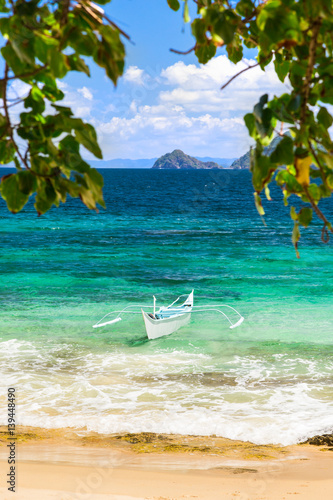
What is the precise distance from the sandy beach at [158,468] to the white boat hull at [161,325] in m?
4.75

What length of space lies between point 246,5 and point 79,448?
6.44m

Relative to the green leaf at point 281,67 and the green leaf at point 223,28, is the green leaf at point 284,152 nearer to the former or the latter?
the green leaf at point 223,28

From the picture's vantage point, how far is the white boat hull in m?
12.2

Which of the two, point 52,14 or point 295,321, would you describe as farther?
point 295,321

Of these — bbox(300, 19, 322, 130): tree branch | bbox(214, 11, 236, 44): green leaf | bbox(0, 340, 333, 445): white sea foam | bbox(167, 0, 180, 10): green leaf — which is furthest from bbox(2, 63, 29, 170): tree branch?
bbox(0, 340, 333, 445): white sea foam

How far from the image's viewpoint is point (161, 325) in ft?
41.2

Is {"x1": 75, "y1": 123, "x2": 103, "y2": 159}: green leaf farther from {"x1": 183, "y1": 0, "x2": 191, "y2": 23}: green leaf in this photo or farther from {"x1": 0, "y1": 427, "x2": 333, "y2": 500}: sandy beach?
{"x1": 0, "y1": 427, "x2": 333, "y2": 500}: sandy beach

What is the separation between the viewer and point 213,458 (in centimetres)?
682

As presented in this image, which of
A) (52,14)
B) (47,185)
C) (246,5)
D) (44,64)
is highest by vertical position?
(246,5)

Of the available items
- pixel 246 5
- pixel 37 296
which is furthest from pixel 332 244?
pixel 246 5

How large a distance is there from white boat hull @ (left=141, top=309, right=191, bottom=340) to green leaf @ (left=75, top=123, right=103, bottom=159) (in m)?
11.1

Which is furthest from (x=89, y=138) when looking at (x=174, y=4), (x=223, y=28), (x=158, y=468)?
(x=158, y=468)

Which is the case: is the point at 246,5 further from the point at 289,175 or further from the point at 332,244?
the point at 332,244

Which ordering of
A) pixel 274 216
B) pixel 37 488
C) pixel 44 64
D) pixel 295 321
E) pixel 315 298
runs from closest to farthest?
pixel 44 64
pixel 37 488
pixel 295 321
pixel 315 298
pixel 274 216
